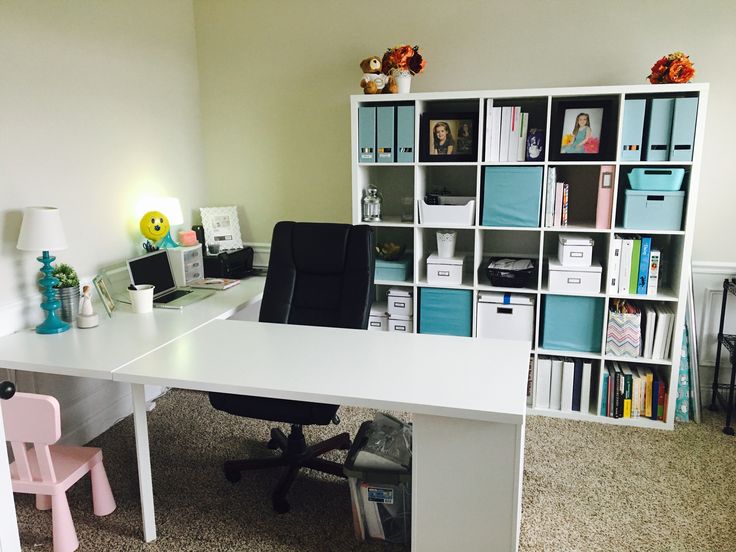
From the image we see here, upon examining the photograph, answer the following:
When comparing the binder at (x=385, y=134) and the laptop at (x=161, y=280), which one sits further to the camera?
the binder at (x=385, y=134)

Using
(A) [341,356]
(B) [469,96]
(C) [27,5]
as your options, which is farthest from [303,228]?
(C) [27,5]

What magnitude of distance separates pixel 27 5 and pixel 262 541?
2.47m

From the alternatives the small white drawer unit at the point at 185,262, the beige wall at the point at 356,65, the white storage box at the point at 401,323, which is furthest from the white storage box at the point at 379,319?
the small white drawer unit at the point at 185,262

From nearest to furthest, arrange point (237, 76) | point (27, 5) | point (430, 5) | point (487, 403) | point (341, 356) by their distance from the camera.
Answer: point (487, 403) → point (341, 356) → point (27, 5) → point (430, 5) → point (237, 76)

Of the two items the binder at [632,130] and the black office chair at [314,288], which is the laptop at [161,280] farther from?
the binder at [632,130]

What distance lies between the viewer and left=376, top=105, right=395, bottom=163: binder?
3.24 m

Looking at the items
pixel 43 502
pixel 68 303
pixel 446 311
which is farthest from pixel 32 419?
pixel 446 311

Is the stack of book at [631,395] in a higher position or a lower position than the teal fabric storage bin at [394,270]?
lower

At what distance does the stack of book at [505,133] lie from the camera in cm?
309

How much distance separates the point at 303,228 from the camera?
8.99 ft

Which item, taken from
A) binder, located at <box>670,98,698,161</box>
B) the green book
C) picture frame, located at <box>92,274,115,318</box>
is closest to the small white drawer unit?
picture frame, located at <box>92,274,115,318</box>

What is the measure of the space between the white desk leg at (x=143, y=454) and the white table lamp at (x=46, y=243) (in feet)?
2.12

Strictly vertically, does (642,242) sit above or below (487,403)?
above

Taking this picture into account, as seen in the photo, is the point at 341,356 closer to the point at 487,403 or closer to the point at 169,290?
the point at 487,403
